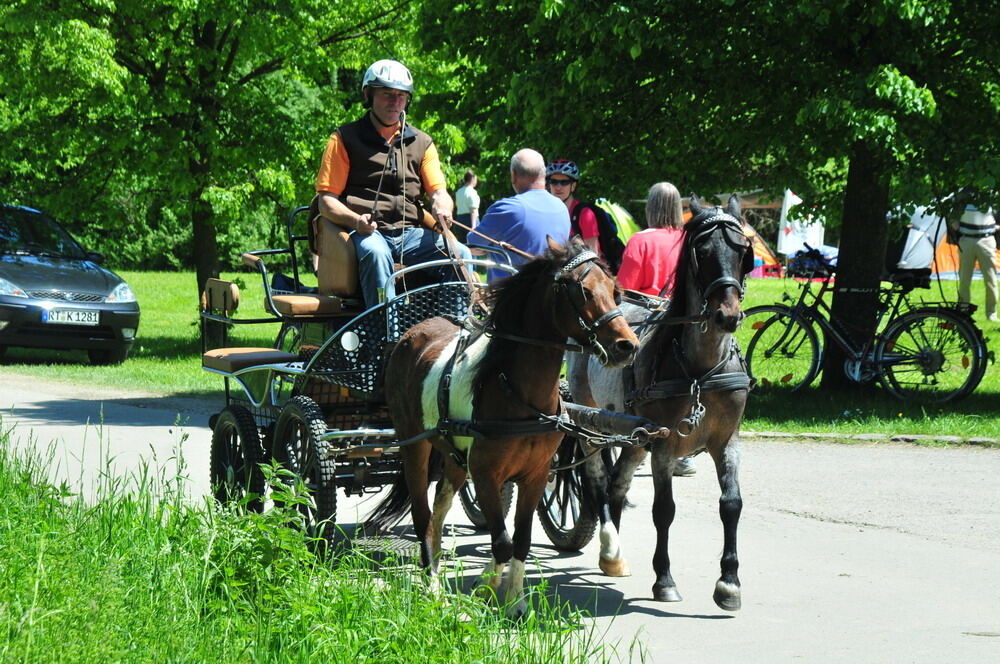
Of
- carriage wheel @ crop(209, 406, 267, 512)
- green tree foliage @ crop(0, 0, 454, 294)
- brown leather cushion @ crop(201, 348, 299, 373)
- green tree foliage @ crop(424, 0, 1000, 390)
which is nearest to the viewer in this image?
carriage wheel @ crop(209, 406, 267, 512)

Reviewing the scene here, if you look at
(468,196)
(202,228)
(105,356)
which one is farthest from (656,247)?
(202,228)

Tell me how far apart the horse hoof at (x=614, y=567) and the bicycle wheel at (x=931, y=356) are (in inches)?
269

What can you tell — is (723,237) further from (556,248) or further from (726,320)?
(556,248)

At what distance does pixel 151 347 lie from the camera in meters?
21.4

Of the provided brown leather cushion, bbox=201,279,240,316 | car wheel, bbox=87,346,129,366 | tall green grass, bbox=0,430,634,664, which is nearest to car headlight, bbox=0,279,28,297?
car wheel, bbox=87,346,129,366

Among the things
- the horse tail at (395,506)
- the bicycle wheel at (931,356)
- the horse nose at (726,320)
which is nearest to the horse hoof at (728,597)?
the horse nose at (726,320)

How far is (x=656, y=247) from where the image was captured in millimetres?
8281

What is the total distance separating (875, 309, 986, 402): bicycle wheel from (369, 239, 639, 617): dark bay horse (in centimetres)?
801

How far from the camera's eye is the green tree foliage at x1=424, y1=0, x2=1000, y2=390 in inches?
467

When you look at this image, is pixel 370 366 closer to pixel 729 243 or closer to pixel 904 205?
pixel 729 243

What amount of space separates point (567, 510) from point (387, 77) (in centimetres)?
295

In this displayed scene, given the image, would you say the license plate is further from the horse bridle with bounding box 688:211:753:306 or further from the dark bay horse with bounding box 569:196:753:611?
the horse bridle with bounding box 688:211:753:306

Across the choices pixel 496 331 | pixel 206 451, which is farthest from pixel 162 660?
pixel 206 451

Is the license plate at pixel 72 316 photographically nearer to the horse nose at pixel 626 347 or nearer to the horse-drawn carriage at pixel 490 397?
the horse-drawn carriage at pixel 490 397
